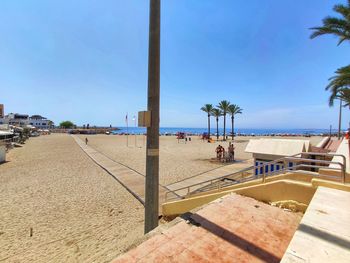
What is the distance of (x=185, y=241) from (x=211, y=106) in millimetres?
61129

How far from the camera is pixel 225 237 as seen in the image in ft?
10.6

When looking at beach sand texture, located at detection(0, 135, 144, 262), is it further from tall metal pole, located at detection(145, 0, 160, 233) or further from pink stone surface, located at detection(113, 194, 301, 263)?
pink stone surface, located at detection(113, 194, 301, 263)

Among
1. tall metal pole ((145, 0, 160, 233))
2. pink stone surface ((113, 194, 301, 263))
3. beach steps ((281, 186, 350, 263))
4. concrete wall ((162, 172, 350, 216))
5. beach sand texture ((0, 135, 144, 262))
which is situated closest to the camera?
beach steps ((281, 186, 350, 263))

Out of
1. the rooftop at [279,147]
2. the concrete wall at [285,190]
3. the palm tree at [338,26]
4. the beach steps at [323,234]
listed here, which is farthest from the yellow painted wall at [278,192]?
the palm tree at [338,26]

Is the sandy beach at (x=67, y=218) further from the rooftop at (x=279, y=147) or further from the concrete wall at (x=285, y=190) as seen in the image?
the rooftop at (x=279, y=147)

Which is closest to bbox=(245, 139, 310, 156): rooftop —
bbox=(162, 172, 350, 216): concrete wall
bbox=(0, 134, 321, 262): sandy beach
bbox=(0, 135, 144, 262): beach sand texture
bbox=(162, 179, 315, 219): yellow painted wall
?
bbox=(0, 134, 321, 262): sandy beach

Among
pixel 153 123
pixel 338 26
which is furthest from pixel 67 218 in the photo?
pixel 338 26

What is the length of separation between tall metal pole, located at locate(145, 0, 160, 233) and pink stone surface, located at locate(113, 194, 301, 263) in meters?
0.74

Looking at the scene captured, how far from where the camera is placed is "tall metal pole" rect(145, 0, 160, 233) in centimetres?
396

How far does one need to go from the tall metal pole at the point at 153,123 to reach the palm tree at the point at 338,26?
33.7ft

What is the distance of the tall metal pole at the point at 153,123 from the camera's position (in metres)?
3.96

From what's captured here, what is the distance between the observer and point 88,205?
28.1ft

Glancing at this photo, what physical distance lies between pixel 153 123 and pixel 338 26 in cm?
1135

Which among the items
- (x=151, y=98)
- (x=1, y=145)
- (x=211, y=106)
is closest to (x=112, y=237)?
(x=151, y=98)
